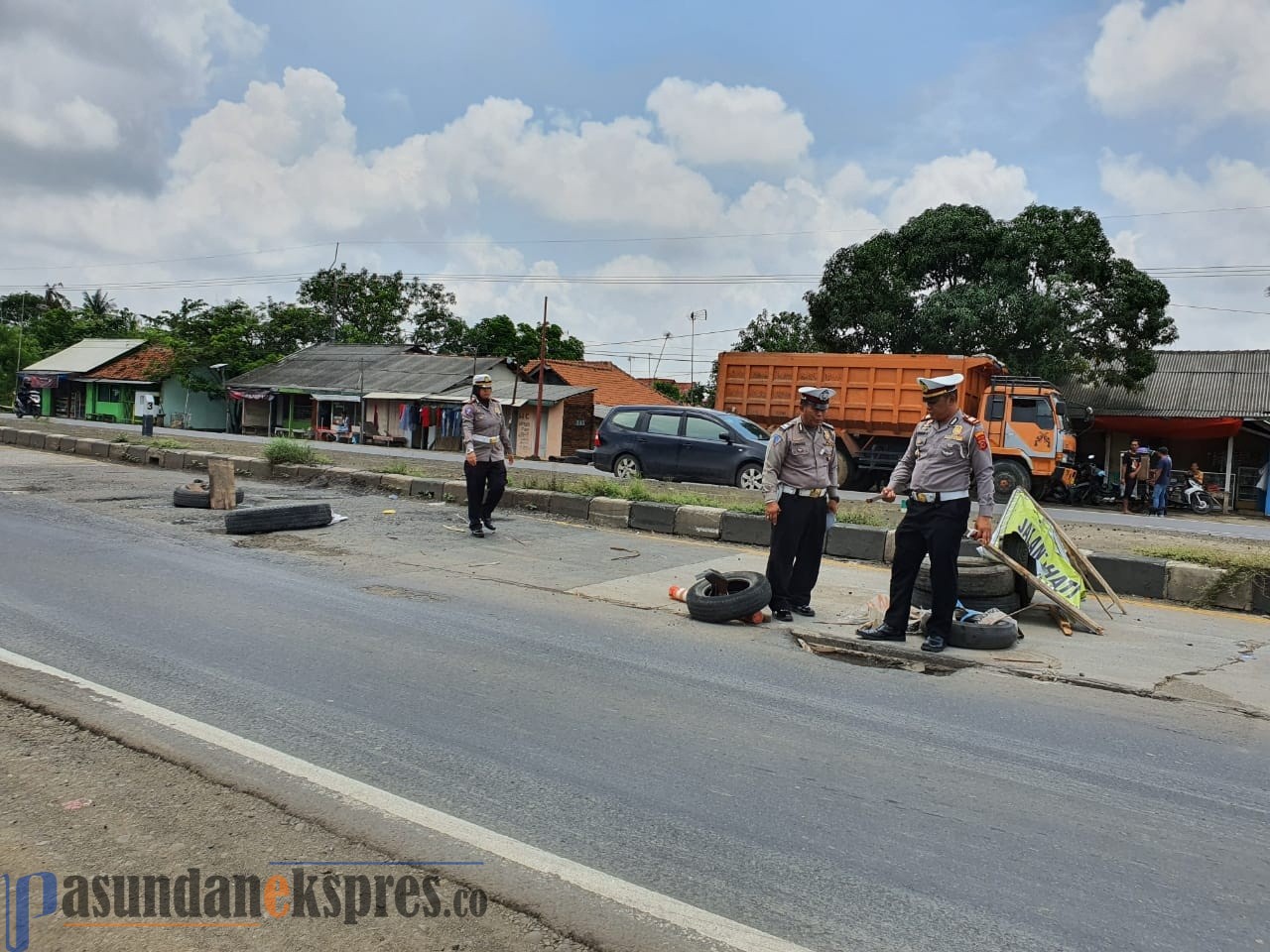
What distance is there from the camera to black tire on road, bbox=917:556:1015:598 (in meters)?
6.78

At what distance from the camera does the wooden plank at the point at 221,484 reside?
11.8 meters

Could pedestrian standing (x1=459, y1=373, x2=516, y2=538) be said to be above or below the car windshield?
below

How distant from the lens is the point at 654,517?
1193 cm

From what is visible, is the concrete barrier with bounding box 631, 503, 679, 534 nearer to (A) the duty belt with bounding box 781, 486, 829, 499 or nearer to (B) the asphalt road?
(A) the duty belt with bounding box 781, 486, 829, 499

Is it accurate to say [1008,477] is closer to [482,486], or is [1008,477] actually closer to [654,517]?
[654,517]

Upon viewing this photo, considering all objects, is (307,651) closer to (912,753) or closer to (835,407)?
(912,753)

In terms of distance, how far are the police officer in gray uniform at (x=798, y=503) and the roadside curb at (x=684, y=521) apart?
6.27ft

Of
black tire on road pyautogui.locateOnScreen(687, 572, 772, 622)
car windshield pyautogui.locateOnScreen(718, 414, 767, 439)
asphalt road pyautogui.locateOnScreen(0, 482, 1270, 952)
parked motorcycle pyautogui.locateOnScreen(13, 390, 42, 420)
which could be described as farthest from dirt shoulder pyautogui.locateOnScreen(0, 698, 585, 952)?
parked motorcycle pyautogui.locateOnScreen(13, 390, 42, 420)

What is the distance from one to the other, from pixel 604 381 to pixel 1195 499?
25.0 metres

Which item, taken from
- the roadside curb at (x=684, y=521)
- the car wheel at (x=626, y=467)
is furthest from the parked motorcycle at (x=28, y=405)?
the car wheel at (x=626, y=467)

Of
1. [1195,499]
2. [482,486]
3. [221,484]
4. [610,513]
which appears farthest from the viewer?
[1195,499]

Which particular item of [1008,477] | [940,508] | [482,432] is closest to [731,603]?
[940,508]

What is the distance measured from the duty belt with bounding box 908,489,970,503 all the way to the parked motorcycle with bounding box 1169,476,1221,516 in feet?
72.1

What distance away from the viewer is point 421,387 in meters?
40.2
